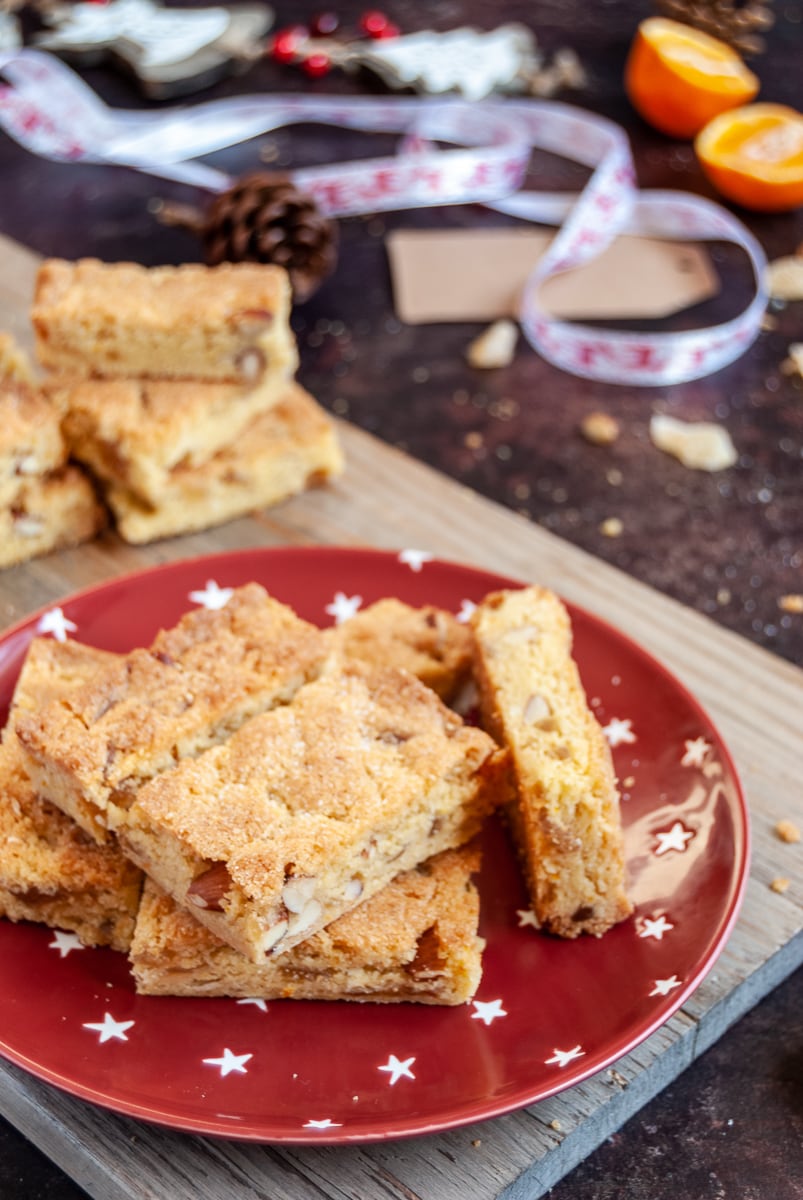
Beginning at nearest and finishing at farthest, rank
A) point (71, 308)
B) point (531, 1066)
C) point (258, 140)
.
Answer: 1. point (531, 1066)
2. point (71, 308)
3. point (258, 140)

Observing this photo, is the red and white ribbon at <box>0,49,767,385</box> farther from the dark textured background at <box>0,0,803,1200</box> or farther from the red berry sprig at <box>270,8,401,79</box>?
the red berry sprig at <box>270,8,401,79</box>

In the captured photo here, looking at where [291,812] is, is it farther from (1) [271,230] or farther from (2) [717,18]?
(2) [717,18]

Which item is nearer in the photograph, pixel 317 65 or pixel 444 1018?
pixel 444 1018

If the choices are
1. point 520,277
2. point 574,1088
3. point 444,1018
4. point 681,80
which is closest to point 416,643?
point 444,1018

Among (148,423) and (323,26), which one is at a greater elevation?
(323,26)

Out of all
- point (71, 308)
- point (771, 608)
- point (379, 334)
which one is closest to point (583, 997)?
point (771, 608)

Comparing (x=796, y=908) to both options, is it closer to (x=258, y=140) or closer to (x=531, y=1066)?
(x=531, y=1066)

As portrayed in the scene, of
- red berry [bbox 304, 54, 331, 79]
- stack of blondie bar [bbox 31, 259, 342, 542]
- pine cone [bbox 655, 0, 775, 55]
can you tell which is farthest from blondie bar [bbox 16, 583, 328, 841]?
pine cone [bbox 655, 0, 775, 55]
